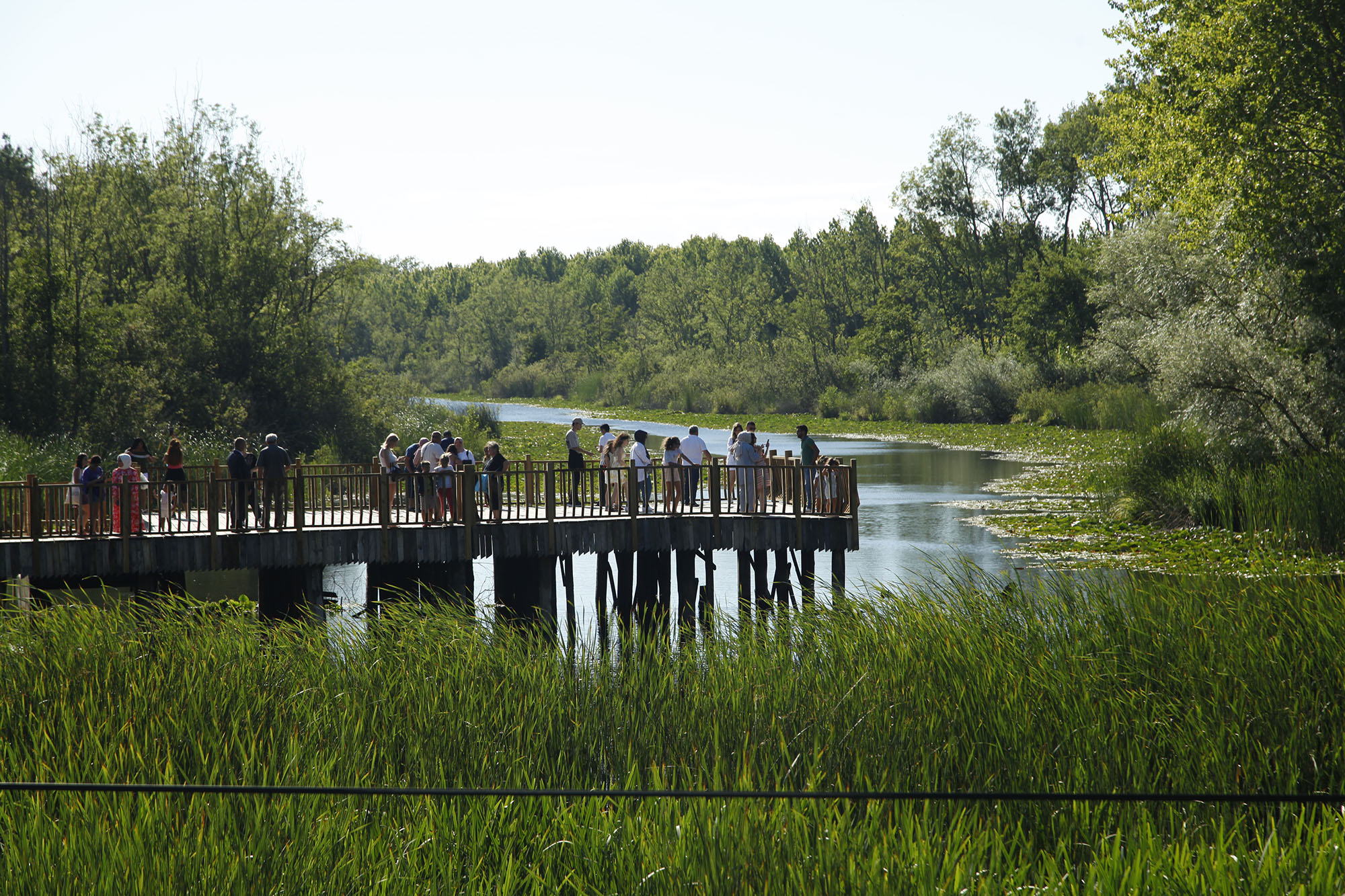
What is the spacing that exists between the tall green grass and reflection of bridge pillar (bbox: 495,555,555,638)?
643 cm

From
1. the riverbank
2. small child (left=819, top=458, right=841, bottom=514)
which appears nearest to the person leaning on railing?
small child (left=819, top=458, right=841, bottom=514)

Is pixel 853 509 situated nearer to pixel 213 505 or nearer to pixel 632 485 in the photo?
pixel 632 485

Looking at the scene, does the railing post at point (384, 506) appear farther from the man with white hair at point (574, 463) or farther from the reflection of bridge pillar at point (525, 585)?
the man with white hair at point (574, 463)

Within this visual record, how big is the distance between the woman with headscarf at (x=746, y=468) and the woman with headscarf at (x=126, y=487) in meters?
9.06

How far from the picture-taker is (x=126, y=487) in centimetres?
1609

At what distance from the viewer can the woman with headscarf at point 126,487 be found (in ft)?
53.5

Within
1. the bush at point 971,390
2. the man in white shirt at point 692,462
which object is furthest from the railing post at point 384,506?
the bush at point 971,390

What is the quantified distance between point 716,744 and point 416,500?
1142 cm

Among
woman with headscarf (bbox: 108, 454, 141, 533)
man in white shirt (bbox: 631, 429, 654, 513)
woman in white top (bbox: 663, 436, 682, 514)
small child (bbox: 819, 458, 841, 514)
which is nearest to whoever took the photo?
woman with headscarf (bbox: 108, 454, 141, 533)

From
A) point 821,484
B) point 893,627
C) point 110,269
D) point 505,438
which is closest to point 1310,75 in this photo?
point 821,484

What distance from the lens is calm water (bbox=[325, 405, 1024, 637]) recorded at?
23062 millimetres

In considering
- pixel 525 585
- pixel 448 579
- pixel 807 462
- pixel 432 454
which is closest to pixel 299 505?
pixel 448 579

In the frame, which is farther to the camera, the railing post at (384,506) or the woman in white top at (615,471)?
the woman in white top at (615,471)

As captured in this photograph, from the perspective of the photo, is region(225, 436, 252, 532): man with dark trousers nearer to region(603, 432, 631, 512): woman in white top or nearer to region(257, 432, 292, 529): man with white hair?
region(257, 432, 292, 529): man with white hair
